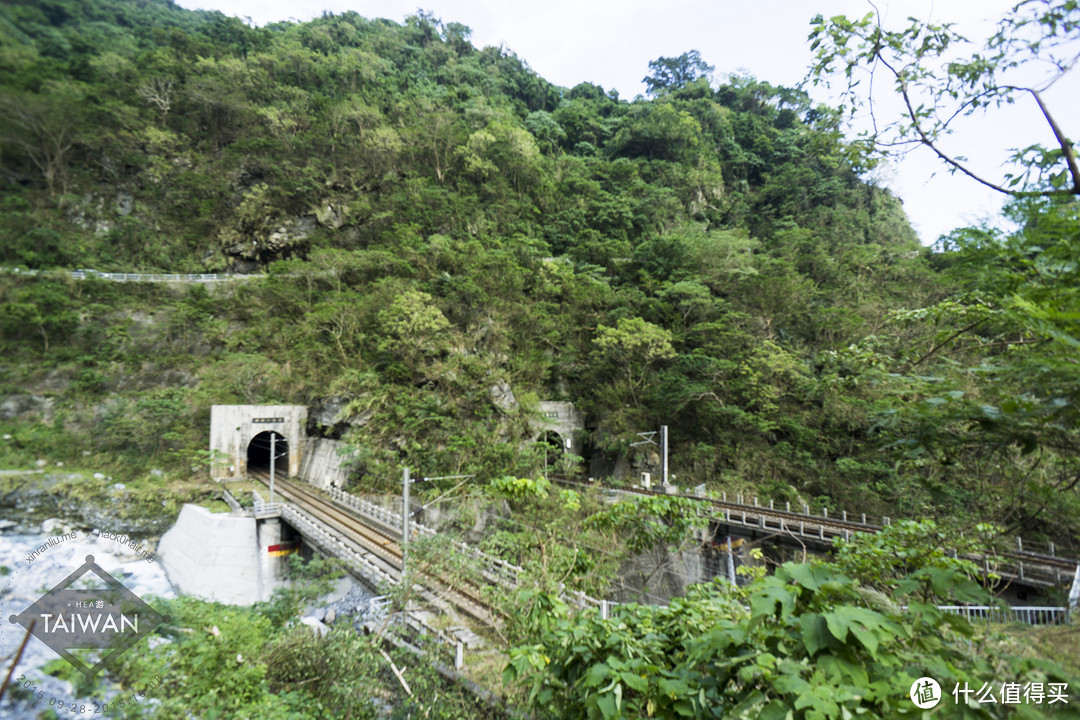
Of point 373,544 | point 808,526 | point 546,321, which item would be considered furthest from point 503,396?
point 808,526

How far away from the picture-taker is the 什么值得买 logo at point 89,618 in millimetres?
3930

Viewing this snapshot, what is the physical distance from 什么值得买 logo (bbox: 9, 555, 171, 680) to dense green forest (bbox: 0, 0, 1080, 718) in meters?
0.92

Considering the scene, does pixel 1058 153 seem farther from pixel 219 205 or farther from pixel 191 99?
pixel 191 99

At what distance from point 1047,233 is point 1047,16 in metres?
1.30

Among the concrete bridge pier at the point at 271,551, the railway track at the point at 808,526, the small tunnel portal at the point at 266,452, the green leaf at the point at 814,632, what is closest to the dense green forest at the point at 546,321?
the green leaf at the point at 814,632

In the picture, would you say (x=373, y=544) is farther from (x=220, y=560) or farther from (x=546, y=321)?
(x=546, y=321)

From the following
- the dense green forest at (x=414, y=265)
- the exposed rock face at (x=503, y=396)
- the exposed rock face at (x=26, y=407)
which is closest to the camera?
the dense green forest at (x=414, y=265)

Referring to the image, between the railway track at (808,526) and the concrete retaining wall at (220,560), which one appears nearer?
the railway track at (808,526)

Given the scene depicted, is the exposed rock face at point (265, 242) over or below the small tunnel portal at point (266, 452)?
over

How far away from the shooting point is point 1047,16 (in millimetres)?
2338

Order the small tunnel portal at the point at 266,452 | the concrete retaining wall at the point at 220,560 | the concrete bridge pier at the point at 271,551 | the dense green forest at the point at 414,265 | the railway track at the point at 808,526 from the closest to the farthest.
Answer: the railway track at the point at 808,526, the concrete retaining wall at the point at 220,560, the concrete bridge pier at the point at 271,551, the dense green forest at the point at 414,265, the small tunnel portal at the point at 266,452

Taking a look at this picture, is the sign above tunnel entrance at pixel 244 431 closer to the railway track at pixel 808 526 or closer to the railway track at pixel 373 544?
the railway track at pixel 373 544

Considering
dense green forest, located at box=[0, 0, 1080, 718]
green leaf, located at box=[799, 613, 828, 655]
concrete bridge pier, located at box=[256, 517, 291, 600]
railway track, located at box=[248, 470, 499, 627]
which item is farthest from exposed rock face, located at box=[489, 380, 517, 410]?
green leaf, located at box=[799, 613, 828, 655]

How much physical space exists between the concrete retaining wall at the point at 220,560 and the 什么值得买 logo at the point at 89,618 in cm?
933
